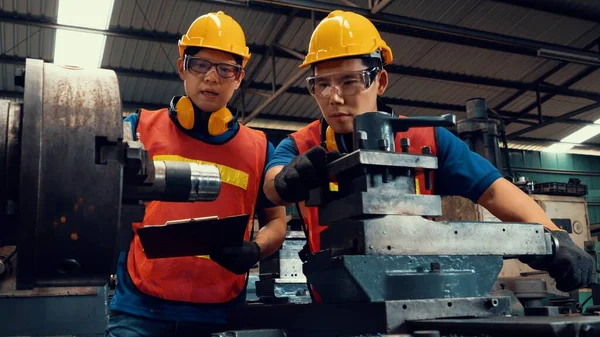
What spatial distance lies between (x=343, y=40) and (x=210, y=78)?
40cm

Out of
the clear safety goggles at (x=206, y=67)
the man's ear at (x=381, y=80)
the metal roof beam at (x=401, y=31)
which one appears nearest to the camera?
the man's ear at (x=381, y=80)

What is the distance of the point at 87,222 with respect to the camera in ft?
2.29

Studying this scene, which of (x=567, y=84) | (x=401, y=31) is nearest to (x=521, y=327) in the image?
(x=401, y=31)

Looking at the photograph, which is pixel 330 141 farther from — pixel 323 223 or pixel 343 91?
pixel 323 223

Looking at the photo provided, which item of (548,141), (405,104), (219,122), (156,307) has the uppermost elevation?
(405,104)

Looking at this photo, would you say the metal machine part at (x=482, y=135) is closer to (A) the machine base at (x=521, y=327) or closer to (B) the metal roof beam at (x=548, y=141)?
(A) the machine base at (x=521, y=327)

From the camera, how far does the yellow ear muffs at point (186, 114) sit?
1.66 meters

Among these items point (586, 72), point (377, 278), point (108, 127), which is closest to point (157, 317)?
point (377, 278)

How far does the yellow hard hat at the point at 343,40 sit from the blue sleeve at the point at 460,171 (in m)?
0.31

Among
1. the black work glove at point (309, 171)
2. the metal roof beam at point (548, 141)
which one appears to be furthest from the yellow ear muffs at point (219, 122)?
the metal roof beam at point (548, 141)

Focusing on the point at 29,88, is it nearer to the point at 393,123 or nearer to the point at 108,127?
the point at 108,127

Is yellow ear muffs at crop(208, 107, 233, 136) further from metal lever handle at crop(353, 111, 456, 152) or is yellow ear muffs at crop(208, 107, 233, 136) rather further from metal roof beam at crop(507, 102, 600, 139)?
metal roof beam at crop(507, 102, 600, 139)

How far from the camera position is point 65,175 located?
687mm

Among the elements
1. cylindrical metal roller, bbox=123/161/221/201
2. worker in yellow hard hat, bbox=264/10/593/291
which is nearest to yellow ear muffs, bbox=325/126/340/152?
worker in yellow hard hat, bbox=264/10/593/291
